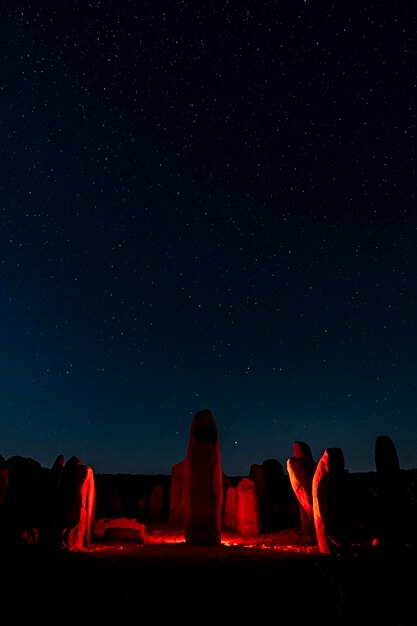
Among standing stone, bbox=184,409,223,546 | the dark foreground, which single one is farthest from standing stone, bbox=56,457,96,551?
the dark foreground

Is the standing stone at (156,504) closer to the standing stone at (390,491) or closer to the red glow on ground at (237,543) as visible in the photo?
the red glow on ground at (237,543)

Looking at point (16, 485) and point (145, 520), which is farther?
point (145, 520)

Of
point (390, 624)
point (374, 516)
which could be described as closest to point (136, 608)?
point (390, 624)

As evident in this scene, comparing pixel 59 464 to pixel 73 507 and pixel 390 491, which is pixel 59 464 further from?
pixel 390 491

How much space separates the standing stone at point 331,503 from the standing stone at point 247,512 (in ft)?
13.0

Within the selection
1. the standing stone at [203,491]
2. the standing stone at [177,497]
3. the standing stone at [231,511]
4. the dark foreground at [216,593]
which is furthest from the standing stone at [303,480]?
the dark foreground at [216,593]

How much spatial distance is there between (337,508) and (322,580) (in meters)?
5.23

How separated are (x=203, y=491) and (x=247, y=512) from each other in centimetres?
297

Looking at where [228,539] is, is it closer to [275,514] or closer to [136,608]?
[275,514]

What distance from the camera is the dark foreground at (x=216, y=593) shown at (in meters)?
5.22

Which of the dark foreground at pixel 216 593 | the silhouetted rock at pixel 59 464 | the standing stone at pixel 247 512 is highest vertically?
the silhouetted rock at pixel 59 464

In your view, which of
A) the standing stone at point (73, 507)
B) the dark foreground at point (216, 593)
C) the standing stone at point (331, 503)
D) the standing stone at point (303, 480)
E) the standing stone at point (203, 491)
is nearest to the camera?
the dark foreground at point (216, 593)

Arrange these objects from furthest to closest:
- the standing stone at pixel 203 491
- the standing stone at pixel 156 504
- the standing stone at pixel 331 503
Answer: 1. the standing stone at pixel 156 504
2. the standing stone at pixel 203 491
3. the standing stone at pixel 331 503

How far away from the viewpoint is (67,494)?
10.8 metres
